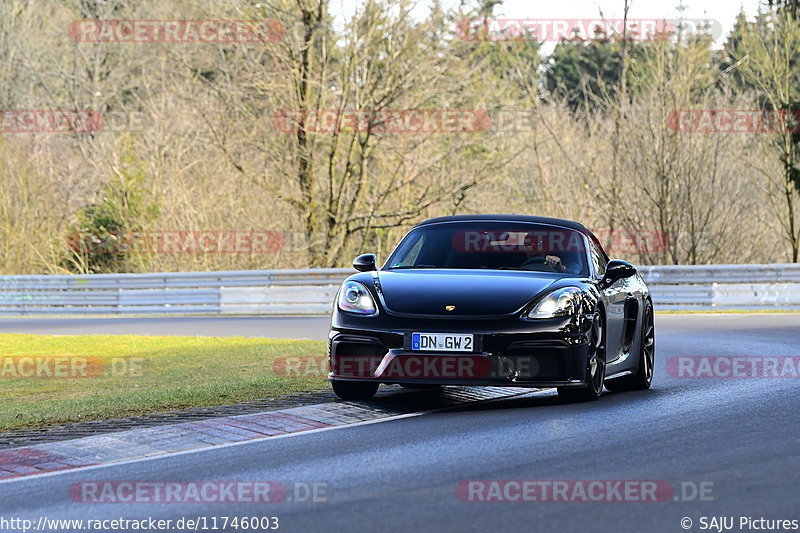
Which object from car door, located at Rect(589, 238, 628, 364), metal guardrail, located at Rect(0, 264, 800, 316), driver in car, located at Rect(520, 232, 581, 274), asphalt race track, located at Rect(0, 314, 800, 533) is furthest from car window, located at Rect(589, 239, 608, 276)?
metal guardrail, located at Rect(0, 264, 800, 316)

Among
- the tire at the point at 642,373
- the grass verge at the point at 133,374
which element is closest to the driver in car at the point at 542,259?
the tire at the point at 642,373

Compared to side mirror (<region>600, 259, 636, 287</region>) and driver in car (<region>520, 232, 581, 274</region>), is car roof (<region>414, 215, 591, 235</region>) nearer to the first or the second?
driver in car (<region>520, 232, 581, 274</region>)

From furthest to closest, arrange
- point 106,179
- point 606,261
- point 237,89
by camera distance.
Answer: point 106,179 → point 237,89 → point 606,261

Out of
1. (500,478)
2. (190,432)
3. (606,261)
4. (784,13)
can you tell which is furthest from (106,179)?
(500,478)

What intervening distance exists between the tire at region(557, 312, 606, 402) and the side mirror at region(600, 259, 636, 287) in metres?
0.68

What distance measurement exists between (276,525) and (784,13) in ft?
97.0

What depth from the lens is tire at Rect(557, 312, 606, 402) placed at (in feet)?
33.6

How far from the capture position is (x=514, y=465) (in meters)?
7.41

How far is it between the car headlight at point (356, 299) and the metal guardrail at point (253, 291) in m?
16.0

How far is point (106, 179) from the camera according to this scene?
35281mm

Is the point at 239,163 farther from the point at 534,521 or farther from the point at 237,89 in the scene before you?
the point at 534,521

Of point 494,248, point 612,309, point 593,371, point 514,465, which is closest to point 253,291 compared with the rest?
point 494,248

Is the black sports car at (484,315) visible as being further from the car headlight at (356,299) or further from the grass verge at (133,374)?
the grass verge at (133,374)

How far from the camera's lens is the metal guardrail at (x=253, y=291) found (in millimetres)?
25469
